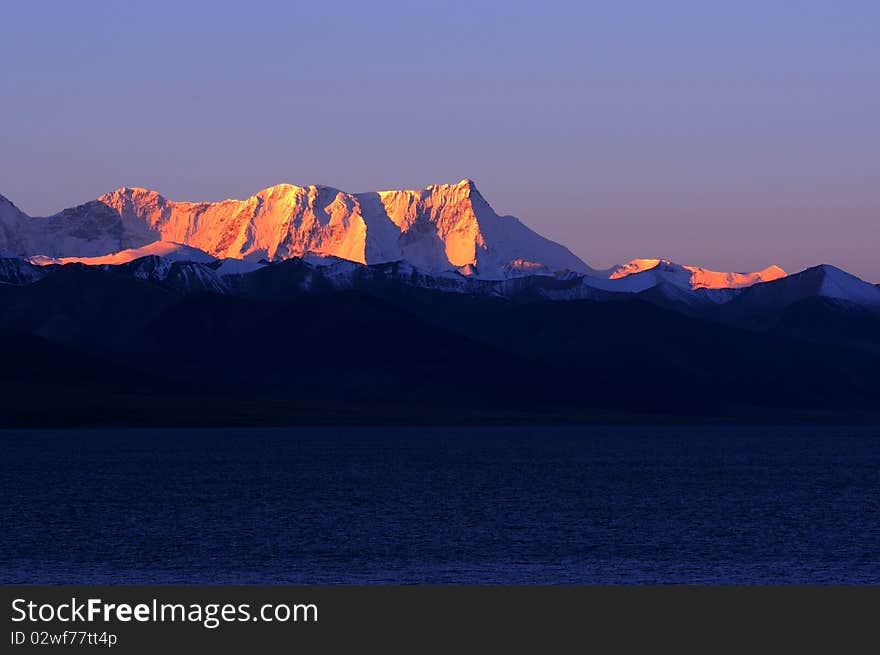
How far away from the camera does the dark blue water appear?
65688 mm

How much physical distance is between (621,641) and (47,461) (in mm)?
120165

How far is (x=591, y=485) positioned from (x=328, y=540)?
1874 inches

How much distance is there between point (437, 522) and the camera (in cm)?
8712

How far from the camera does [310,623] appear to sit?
4809cm

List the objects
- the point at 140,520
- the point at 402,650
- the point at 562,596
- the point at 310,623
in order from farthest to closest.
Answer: the point at 140,520 → the point at 562,596 → the point at 310,623 → the point at 402,650

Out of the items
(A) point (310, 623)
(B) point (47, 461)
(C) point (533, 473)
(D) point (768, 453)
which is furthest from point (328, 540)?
(D) point (768, 453)

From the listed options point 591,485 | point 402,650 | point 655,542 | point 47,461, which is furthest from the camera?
point 47,461

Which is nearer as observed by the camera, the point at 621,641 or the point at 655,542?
the point at 621,641

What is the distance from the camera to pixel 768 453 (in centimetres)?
18762

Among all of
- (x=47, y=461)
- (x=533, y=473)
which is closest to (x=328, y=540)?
(x=533, y=473)

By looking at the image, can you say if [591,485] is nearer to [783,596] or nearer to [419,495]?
[419,495]

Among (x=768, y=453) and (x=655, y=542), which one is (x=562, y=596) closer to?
(x=655, y=542)

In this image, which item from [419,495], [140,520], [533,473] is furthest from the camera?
[533,473]

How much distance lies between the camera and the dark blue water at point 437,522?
65688 millimetres
